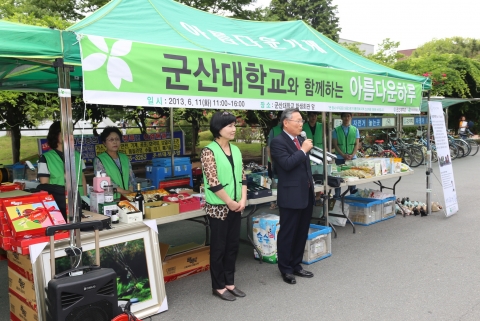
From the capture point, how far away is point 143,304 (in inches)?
133

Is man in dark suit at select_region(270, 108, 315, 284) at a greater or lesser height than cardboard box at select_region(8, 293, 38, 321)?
greater

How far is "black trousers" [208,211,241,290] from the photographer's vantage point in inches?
140

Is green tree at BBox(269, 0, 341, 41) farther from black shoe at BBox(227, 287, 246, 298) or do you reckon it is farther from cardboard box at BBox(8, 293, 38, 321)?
cardboard box at BBox(8, 293, 38, 321)

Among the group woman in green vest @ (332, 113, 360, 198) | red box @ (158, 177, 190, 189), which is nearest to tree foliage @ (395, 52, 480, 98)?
woman in green vest @ (332, 113, 360, 198)

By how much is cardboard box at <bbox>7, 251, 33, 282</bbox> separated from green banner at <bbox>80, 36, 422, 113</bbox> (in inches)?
53.3

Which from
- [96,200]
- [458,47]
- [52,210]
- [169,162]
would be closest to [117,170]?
[96,200]

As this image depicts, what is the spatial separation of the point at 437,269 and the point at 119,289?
3.36 m

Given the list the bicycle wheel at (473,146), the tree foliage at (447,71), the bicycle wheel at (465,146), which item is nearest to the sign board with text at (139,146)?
the tree foliage at (447,71)

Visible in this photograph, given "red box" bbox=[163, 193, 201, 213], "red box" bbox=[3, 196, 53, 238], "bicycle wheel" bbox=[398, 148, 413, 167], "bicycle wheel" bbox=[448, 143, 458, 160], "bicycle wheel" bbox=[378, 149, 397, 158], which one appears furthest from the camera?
"bicycle wheel" bbox=[448, 143, 458, 160]

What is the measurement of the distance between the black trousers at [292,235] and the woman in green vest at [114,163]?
1.75m

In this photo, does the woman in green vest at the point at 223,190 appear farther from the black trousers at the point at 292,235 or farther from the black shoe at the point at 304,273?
the black shoe at the point at 304,273

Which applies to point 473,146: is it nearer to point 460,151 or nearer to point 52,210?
point 460,151

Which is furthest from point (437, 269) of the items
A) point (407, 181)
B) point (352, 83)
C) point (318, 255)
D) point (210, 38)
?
point (407, 181)

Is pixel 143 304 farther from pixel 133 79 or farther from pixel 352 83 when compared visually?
pixel 352 83
